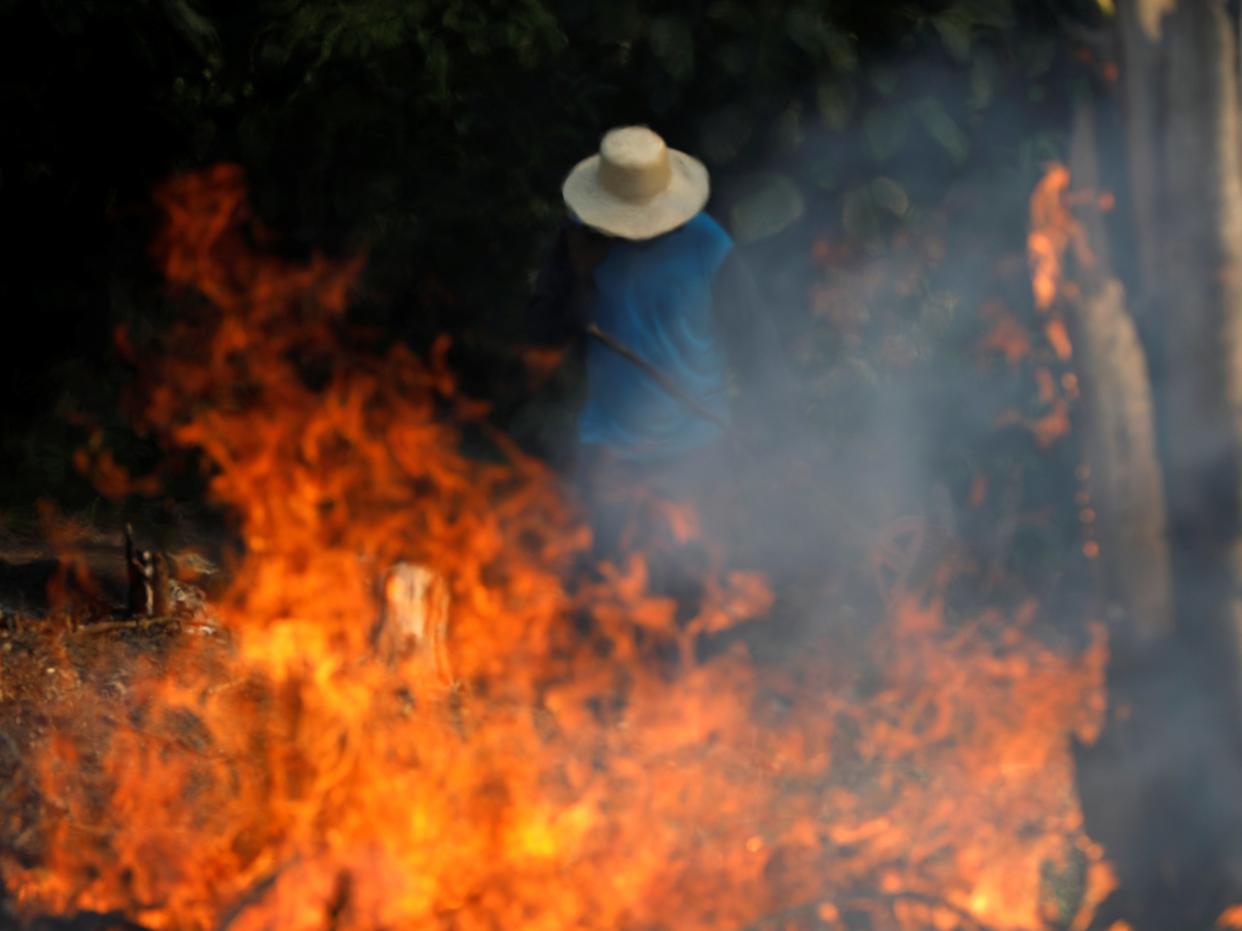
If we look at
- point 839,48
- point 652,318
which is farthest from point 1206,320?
point 652,318

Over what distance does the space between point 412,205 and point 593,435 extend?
142 cm

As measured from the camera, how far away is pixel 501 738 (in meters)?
4.98

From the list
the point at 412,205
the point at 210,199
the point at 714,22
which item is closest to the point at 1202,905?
the point at 714,22

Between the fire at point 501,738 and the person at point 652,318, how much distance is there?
0.48 m

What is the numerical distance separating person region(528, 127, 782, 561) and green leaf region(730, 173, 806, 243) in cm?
19

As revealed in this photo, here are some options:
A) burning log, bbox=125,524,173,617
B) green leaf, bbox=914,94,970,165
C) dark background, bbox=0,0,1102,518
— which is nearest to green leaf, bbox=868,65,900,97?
dark background, bbox=0,0,1102,518

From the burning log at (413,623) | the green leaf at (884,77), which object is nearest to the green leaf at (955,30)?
the green leaf at (884,77)

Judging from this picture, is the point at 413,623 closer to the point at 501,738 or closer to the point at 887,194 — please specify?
the point at 501,738

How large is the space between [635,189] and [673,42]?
0.63 m

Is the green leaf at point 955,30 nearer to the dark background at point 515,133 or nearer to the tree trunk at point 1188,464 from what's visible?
the dark background at point 515,133

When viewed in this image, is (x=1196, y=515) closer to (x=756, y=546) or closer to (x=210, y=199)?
(x=756, y=546)

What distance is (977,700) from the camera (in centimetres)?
533

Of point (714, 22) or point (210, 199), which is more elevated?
point (714, 22)

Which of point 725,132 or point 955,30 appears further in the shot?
point 725,132
